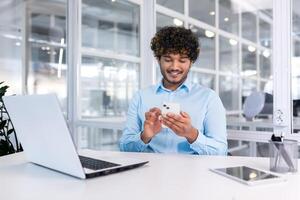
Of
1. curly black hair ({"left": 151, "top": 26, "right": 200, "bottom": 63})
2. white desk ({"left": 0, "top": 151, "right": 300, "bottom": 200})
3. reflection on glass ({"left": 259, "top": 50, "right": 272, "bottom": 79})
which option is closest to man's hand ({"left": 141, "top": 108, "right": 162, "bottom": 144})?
white desk ({"left": 0, "top": 151, "right": 300, "bottom": 200})

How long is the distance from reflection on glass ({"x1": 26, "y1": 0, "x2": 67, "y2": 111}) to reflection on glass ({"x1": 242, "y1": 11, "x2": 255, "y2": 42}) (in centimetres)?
191

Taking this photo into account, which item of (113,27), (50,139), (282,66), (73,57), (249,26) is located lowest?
(50,139)

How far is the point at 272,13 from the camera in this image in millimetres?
2123

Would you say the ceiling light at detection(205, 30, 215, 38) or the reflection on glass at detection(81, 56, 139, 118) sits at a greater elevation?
the ceiling light at detection(205, 30, 215, 38)

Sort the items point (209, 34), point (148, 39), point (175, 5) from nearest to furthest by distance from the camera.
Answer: point (148, 39)
point (175, 5)
point (209, 34)

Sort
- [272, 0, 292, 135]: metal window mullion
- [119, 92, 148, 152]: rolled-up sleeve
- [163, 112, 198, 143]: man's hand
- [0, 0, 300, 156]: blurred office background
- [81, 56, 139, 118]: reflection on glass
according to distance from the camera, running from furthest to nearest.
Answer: [81, 56, 139, 118]: reflection on glass, [0, 0, 300, 156]: blurred office background, [272, 0, 292, 135]: metal window mullion, [119, 92, 148, 152]: rolled-up sleeve, [163, 112, 198, 143]: man's hand

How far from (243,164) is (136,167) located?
1.25ft

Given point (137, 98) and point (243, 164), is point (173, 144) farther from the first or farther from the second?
point (243, 164)

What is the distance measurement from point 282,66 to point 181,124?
107 cm

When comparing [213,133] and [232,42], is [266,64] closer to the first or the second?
[232,42]

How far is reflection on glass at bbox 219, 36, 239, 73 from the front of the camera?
3691 mm

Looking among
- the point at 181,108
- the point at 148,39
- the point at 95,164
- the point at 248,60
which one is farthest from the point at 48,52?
the point at 95,164

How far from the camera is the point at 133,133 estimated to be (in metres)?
1.65

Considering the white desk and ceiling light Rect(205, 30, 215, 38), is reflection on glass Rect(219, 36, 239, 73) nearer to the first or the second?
ceiling light Rect(205, 30, 215, 38)
